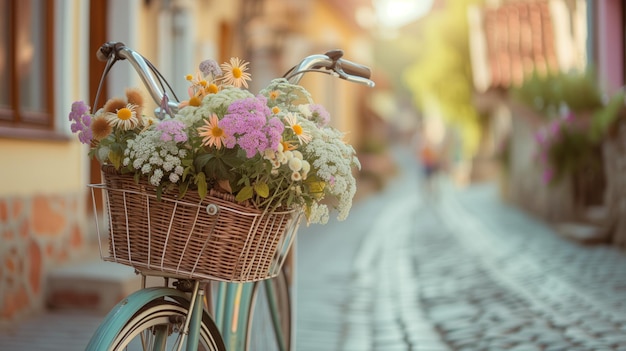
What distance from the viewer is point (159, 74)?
294 centimetres

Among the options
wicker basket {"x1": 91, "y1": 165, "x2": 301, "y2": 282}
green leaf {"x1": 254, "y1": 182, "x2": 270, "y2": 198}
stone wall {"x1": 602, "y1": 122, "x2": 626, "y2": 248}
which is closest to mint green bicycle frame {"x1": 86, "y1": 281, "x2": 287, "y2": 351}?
wicker basket {"x1": 91, "y1": 165, "x2": 301, "y2": 282}

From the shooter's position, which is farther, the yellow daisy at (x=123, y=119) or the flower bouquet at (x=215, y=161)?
the yellow daisy at (x=123, y=119)

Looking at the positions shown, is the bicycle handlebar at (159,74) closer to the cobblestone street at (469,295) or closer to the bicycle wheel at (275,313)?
the bicycle wheel at (275,313)

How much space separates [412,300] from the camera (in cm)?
741

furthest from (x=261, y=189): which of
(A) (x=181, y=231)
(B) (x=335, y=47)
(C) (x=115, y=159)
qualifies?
(B) (x=335, y=47)

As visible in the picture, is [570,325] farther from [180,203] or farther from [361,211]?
[361,211]

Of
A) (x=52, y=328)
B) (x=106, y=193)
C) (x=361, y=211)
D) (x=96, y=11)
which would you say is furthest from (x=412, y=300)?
(x=361, y=211)

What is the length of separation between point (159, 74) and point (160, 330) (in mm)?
776

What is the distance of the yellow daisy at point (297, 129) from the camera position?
270cm

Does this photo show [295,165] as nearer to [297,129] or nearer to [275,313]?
[297,129]

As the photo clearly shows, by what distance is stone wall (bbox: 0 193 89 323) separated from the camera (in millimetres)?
6305

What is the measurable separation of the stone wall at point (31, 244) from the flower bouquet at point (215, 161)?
380 centimetres

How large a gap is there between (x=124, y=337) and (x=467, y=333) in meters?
3.62

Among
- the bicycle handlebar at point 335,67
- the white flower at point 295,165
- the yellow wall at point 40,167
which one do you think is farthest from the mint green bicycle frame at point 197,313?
the yellow wall at point 40,167
